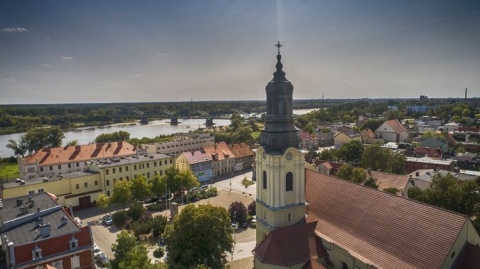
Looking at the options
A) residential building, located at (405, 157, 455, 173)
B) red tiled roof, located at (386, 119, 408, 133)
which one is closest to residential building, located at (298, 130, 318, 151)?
red tiled roof, located at (386, 119, 408, 133)

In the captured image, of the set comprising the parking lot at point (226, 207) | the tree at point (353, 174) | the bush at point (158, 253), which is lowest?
the parking lot at point (226, 207)

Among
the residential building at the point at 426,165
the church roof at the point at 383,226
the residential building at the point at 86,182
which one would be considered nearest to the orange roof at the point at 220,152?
the residential building at the point at 86,182

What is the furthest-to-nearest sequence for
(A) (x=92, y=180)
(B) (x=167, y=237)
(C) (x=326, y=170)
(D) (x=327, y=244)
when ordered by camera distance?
(C) (x=326, y=170) < (A) (x=92, y=180) < (B) (x=167, y=237) < (D) (x=327, y=244)

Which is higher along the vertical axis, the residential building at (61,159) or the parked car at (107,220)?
the residential building at (61,159)

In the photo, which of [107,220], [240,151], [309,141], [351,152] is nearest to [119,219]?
[107,220]

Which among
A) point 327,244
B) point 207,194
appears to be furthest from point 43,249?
point 207,194

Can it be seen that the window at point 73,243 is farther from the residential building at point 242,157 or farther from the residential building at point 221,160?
the residential building at point 242,157

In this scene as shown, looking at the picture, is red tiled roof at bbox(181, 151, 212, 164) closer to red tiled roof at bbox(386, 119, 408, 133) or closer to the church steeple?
the church steeple

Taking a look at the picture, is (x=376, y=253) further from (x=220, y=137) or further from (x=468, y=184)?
(x=220, y=137)
